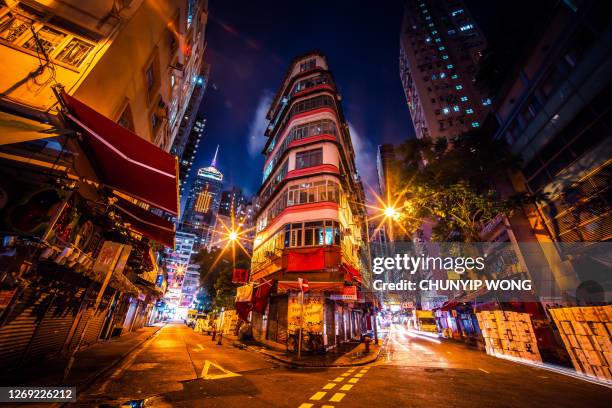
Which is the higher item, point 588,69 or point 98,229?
point 588,69

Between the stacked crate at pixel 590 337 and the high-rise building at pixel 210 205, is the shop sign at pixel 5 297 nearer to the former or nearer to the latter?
the stacked crate at pixel 590 337

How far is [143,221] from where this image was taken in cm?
952

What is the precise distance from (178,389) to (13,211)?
19.9ft

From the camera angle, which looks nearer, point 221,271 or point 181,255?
point 221,271

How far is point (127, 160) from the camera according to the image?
588cm

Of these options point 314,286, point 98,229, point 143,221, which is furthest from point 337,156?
point 98,229

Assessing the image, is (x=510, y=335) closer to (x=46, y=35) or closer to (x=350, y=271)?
(x=350, y=271)

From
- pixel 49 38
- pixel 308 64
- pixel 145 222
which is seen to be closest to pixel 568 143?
pixel 308 64

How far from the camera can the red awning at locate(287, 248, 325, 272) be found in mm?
16188

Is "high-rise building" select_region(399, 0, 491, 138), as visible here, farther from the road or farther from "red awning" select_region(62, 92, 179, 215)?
"red awning" select_region(62, 92, 179, 215)

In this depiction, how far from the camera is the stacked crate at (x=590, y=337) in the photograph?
351 inches

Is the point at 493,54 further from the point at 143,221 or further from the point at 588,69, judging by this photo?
the point at 143,221

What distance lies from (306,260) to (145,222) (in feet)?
33.8

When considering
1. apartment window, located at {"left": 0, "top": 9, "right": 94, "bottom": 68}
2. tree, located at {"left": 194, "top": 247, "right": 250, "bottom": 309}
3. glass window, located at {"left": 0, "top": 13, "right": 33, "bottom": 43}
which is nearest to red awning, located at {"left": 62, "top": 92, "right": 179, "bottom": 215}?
apartment window, located at {"left": 0, "top": 9, "right": 94, "bottom": 68}
